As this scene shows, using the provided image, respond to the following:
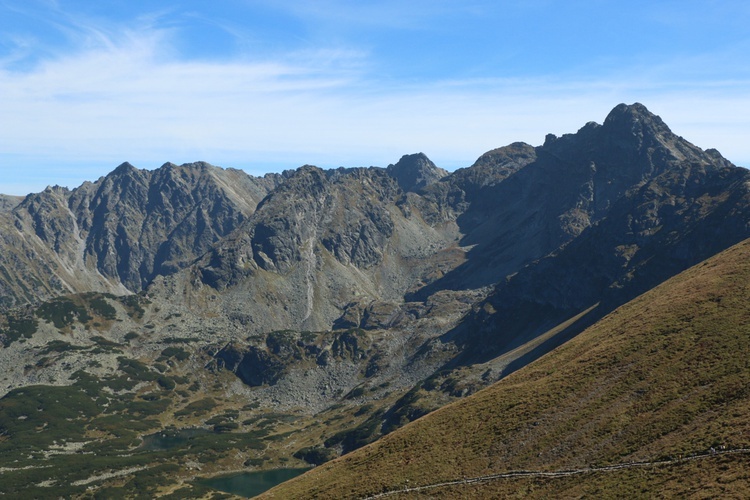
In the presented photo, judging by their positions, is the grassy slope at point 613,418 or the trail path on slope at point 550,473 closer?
the trail path on slope at point 550,473

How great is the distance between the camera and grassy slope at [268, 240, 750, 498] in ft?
210

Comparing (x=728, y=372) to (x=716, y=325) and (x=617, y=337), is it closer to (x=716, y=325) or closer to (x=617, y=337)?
(x=716, y=325)

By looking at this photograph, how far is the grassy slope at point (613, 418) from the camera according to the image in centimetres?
6406

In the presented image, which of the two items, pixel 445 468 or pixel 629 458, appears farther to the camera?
pixel 445 468

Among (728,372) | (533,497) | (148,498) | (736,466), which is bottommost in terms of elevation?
(148,498)

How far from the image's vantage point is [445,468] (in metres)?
79.0

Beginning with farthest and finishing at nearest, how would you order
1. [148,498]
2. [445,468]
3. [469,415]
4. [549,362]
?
1. [148,498]
2. [549,362]
3. [469,415]
4. [445,468]

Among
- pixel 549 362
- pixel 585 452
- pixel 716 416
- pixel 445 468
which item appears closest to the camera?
pixel 716 416

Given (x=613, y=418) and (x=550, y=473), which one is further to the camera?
(x=613, y=418)

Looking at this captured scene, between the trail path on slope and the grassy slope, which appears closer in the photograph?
the trail path on slope

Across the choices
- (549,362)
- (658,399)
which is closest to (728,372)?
(658,399)

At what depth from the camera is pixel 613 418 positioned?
7494cm

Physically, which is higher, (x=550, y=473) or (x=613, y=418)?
(x=613, y=418)

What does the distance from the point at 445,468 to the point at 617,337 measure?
36.9 metres
